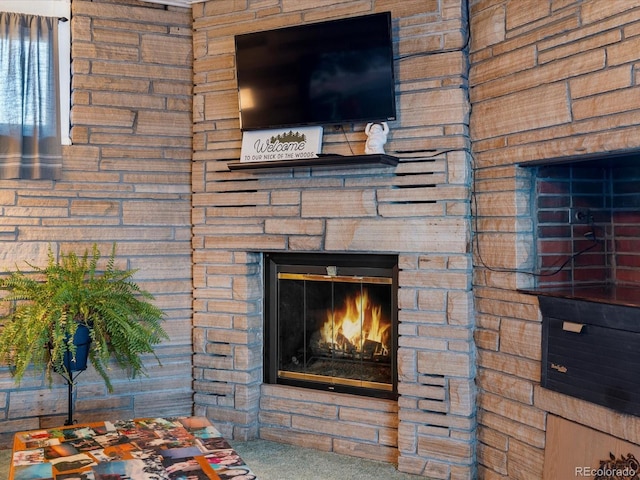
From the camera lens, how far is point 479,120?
2.79 m

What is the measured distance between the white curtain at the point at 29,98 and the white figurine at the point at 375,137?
1.69 meters

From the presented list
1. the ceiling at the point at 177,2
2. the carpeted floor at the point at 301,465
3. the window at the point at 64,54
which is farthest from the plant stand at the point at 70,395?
the ceiling at the point at 177,2

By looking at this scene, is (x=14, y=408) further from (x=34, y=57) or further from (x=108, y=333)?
(x=34, y=57)

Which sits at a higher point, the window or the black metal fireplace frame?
the window

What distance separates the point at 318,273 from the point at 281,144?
0.72 meters

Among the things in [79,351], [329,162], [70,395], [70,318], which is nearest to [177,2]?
[329,162]

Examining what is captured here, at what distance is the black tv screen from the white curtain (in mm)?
1030

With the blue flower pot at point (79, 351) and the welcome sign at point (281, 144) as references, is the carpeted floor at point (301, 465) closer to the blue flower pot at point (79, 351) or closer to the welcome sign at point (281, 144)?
the blue flower pot at point (79, 351)

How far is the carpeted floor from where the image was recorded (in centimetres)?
288

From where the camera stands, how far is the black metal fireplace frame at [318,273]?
3100 millimetres

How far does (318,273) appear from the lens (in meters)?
3.27

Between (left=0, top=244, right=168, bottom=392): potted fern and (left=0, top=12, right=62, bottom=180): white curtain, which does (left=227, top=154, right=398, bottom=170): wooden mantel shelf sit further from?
(left=0, top=12, right=62, bottom=180): white curtain

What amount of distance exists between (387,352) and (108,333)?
1442 mm

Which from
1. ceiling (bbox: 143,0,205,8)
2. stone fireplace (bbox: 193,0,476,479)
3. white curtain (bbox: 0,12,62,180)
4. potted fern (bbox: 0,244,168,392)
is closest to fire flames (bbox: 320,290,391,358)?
stone fireplace (bbox: 193,0,476,479)
